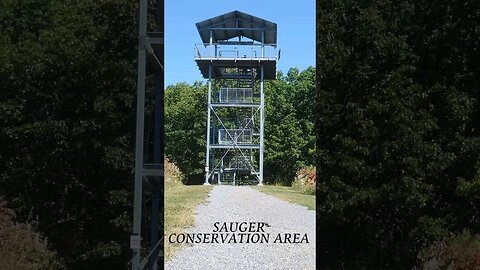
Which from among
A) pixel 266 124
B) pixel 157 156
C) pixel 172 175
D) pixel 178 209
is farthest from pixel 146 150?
pixel 266 124

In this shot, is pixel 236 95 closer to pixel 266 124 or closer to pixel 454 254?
pixel 266 124

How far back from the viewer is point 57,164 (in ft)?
27.6

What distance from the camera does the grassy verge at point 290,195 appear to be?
6426mm

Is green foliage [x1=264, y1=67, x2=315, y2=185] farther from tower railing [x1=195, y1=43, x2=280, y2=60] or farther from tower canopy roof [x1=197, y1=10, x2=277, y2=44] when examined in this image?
tower canopy roof [x1=197, y1=10, x2=277, y2=44]

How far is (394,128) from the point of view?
7.86 metres

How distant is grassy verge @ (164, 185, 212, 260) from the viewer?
6.38 metres

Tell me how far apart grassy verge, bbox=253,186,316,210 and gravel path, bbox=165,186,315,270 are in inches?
2.8

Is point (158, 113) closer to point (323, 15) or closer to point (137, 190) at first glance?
point (137, 190)

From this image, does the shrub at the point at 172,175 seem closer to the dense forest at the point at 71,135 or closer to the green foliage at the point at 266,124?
the green foliage at the point at 266,124

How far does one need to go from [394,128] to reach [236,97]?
7.48ft

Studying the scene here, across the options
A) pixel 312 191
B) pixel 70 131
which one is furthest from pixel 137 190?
pixel 70 131

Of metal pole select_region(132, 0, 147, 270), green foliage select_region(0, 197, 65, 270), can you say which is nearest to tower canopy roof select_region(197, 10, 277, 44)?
metal pole select_region(132, 0, 147, 270)

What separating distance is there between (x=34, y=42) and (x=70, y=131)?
132 centimetres

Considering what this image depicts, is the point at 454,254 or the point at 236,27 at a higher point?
the point at 236,27
